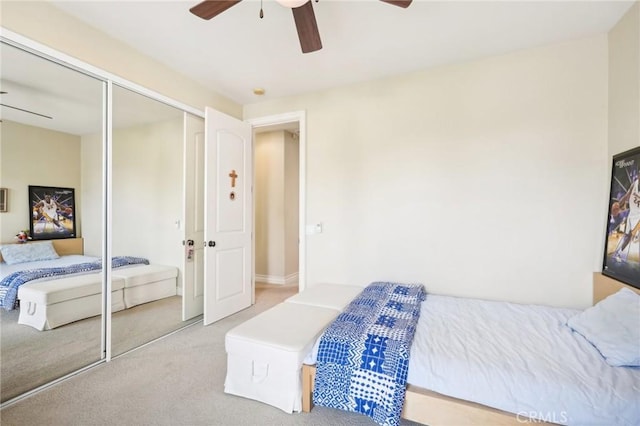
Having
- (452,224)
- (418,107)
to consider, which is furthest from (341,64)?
(452,224)

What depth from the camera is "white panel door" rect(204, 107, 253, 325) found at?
297 cm

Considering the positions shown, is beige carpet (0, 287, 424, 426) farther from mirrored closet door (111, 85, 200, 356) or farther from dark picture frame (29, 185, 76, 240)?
dark picture frame (29, 185, 76, 240)

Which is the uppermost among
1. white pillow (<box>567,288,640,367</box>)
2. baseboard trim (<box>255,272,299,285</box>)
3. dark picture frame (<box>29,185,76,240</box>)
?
dark picture frame (<box>29,185,76,240</box>)

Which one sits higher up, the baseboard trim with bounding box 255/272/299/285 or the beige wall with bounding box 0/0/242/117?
the beige wall with bounding box 0/0/242/117

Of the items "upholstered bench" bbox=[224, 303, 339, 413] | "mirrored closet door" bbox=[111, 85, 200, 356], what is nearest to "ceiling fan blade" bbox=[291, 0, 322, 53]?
"mirrored closet door" bbox=[111, 85, 200, 356]

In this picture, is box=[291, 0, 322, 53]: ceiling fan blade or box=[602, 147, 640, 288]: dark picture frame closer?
box=[291, 0, 322, 53]: ceiling fan blade

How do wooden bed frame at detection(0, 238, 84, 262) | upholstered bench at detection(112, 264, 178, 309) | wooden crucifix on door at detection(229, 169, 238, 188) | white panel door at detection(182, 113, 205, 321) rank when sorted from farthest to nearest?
wooden crucifix on door at detection(229, 169, 238, 188)
white panel door at detection(182, 113, 205, 321)
upholstered bench at detection(112, 264, 178, 309)
wooden bed frame at detection(0, 238, 84, 262)

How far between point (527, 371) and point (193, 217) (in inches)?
125

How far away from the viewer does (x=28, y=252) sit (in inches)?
82.8

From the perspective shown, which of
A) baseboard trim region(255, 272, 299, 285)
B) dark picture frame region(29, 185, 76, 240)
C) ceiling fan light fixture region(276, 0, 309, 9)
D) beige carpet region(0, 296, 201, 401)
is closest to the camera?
ceiling fan light fixture region(276, 0, 309, 9)

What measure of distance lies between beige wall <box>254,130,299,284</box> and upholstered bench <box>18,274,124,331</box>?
108 inches

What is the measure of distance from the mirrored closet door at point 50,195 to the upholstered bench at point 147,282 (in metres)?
0.34

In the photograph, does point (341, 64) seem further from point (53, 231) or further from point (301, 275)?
point (53, 231)

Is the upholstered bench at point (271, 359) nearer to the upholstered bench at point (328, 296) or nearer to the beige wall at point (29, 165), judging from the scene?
the upholstered bench at point (328, 296)
